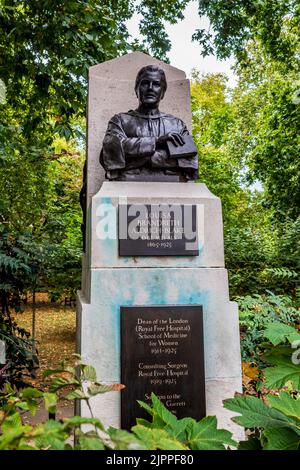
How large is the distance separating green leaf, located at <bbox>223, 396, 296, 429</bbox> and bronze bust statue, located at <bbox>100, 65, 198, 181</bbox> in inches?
97.3

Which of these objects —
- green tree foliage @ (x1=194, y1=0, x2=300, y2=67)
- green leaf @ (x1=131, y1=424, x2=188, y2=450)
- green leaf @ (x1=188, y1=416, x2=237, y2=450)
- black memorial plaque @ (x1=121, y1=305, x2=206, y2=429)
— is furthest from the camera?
green tree foliage @ (x1=194, y1=0, x2=300, y2=67)

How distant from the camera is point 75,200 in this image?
15.0 meters

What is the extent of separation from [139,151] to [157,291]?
128 centimetres

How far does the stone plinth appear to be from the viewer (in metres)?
2.96

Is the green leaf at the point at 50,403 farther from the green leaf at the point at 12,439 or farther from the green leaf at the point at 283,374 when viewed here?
the green leaf at the point at 283,374


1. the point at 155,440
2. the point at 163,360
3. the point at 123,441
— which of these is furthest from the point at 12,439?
the point at 163,360

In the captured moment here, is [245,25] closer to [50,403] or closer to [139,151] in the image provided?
[139,151]

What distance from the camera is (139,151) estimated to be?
11.4ft

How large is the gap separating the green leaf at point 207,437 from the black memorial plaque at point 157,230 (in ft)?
6.26

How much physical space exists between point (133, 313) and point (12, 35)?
5317mm

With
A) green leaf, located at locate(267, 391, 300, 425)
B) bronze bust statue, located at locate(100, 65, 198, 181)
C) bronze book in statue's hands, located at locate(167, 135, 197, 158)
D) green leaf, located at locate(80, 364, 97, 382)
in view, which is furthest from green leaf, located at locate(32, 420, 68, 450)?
bronze book in statue's hands, located at locate(167, 135, 197, 158)

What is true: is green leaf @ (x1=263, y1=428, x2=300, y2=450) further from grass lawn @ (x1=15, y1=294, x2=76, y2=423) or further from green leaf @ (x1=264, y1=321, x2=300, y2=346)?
grass lawn @ (x1=15, y1=294, x2=76, y2=423)

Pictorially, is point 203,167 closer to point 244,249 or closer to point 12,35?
point 244,249

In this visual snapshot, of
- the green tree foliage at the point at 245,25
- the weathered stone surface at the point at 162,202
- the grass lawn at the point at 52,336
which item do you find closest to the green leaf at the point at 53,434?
the weathered stone surface at the point at 162,202
